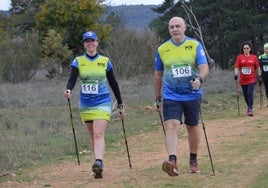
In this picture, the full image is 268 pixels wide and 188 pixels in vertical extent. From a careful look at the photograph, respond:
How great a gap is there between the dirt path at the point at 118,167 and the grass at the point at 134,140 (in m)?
0.03

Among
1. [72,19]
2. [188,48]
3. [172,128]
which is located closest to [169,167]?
[172,128]

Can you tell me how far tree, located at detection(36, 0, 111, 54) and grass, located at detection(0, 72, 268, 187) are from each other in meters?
15.3

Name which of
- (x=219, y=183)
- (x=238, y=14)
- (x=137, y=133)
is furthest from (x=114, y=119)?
(x=238, y=14)

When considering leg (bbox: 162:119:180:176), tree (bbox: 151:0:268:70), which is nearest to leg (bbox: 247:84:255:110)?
leg (bbox: 162:119:180:176)

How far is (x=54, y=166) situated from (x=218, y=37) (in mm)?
46394

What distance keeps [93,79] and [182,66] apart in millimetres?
1373

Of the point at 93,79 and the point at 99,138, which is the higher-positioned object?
the point at 93,79

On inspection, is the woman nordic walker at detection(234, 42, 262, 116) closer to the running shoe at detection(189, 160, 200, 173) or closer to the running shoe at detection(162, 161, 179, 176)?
the running shoe at detection(189, 160, 200, 173)

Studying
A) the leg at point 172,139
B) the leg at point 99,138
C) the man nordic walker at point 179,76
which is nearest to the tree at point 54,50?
the leg at point 99,138

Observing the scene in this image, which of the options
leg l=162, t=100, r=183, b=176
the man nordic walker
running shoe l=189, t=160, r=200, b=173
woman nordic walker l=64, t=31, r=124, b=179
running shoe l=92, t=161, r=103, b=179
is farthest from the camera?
woman nordic walker l=64, t=31, r=124, b=179

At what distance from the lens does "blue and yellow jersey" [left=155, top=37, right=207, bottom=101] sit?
7559mm

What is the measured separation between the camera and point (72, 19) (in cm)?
3566

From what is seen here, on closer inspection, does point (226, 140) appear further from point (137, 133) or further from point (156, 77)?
point (156, 77)

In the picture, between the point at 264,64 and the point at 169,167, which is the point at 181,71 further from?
the point at 264,64
